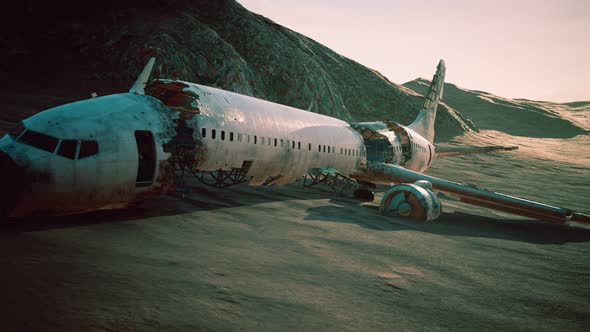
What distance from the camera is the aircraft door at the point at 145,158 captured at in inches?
412

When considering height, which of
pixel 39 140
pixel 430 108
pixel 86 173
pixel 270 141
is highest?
pixel 430 108

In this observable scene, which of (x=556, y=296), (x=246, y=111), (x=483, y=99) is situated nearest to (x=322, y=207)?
(x=246, y=111)

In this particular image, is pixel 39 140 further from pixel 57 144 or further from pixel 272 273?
pixel 272 273

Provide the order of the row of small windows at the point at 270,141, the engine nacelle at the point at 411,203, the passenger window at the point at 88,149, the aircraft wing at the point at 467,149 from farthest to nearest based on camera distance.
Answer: the aircraft wing at the point at 467,149
the engine nacelle at the point at 411,203
the row of small windows at the point at 270,141
the passenger window at the point at 88,149

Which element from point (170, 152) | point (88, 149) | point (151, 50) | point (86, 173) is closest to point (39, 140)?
point (88, 149)

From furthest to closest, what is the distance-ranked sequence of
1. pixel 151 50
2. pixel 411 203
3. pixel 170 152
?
pixel 151 50 < pixel 411 203 < pixel 170 152

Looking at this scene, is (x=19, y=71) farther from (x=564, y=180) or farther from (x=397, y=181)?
(x=564, y=180)

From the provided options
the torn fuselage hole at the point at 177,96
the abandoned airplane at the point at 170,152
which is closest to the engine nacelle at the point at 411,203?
the abandoned airplane at the point at 170,152

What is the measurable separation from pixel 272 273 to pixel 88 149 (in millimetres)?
5610

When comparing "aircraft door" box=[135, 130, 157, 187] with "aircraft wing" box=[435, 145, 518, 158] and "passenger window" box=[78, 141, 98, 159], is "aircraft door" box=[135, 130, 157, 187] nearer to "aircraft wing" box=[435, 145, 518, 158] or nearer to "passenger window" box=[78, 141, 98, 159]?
"passenger window" box=[78, 141, 98, 159]

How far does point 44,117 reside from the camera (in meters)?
9.72

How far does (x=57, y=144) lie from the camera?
29.8 ft

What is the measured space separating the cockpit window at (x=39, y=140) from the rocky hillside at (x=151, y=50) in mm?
28038

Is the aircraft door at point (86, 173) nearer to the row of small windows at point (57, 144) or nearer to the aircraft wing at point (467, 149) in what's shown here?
the row of small windows at point (57, 144)
